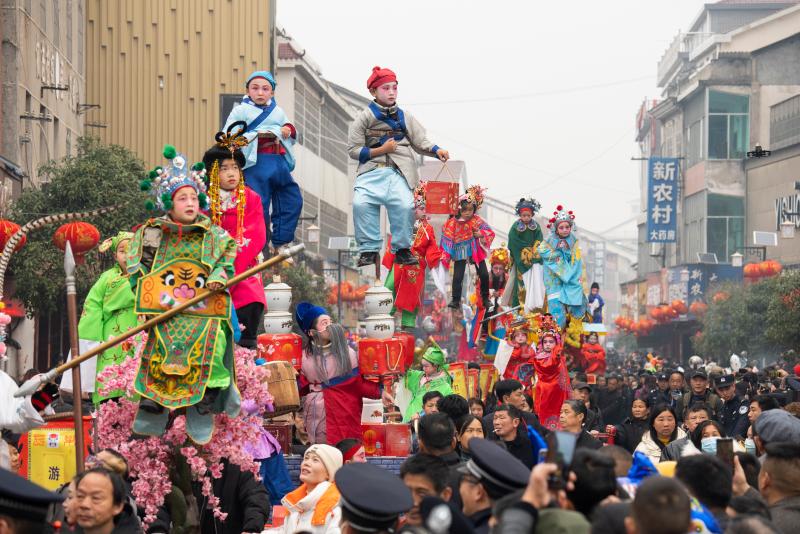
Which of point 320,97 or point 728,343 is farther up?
point 320,97

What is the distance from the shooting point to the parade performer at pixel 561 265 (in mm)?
21000

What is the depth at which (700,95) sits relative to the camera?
7375 centimetres

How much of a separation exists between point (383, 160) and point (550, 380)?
3.97 metres

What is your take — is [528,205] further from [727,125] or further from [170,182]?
[727,125]

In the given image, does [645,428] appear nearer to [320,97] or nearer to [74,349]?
[74,349]

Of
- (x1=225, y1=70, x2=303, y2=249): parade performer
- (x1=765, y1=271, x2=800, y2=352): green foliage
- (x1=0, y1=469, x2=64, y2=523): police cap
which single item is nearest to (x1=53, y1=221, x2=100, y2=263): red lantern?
(x1=225, y1=70, x2=303, y2=249): parade performer

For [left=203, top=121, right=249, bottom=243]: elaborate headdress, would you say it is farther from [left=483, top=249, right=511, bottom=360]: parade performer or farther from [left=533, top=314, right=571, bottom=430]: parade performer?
[left=483, top=249, right=511, bottom=360]: parade performer

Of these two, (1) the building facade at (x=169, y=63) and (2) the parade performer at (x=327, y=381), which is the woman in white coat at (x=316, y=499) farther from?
A: (1) the building facade at (x=169, y=63)

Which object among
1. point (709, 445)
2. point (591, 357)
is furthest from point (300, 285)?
point (709, 445)

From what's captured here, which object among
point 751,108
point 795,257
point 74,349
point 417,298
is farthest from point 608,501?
point 751,108

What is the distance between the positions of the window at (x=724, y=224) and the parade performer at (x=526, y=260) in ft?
166

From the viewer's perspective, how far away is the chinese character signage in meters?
73.0

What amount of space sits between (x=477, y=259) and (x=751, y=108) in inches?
2099

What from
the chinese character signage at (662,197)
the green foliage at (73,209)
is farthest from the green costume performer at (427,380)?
the chinese character signage at (662,197)
